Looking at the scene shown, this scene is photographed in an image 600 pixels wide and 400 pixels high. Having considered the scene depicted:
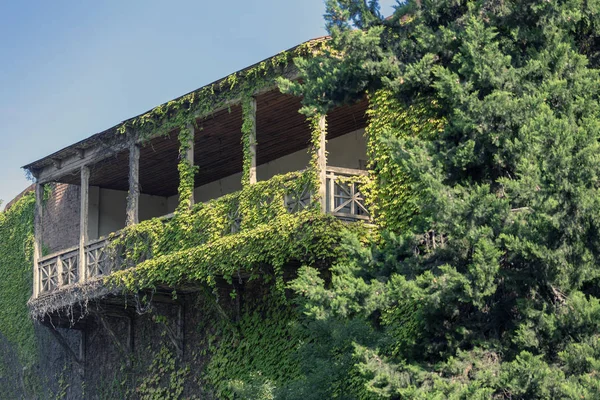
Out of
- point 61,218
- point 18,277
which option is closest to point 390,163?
Result: point 61,218

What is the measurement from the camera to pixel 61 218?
23.8 m

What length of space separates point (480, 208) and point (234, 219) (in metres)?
5.69

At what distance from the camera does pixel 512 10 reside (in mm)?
12703

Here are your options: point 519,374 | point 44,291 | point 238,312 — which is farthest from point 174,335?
point 519,374

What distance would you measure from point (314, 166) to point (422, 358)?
4.18 metres

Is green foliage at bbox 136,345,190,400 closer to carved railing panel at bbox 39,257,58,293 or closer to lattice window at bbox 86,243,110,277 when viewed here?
lattice window at bbox 86,243,110,277

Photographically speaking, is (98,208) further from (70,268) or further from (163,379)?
(163,379)

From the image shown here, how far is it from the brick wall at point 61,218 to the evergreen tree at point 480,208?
35.2 feet

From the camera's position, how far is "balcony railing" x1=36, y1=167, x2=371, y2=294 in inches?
611

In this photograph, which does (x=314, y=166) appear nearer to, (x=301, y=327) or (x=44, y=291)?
(x=301, y=327)

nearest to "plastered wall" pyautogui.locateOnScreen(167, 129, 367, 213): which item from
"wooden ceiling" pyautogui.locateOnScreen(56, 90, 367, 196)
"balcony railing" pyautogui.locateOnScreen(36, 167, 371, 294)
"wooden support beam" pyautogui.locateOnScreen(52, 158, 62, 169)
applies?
"wooden ceiling" pyautogui.locateOnScreen(56, 90, 367, 196)

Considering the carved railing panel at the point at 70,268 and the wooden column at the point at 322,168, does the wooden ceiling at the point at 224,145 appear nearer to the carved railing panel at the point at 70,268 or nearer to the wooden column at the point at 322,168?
the wooden column at the point at 322,168

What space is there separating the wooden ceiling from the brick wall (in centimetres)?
86

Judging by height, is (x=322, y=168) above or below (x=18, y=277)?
below
